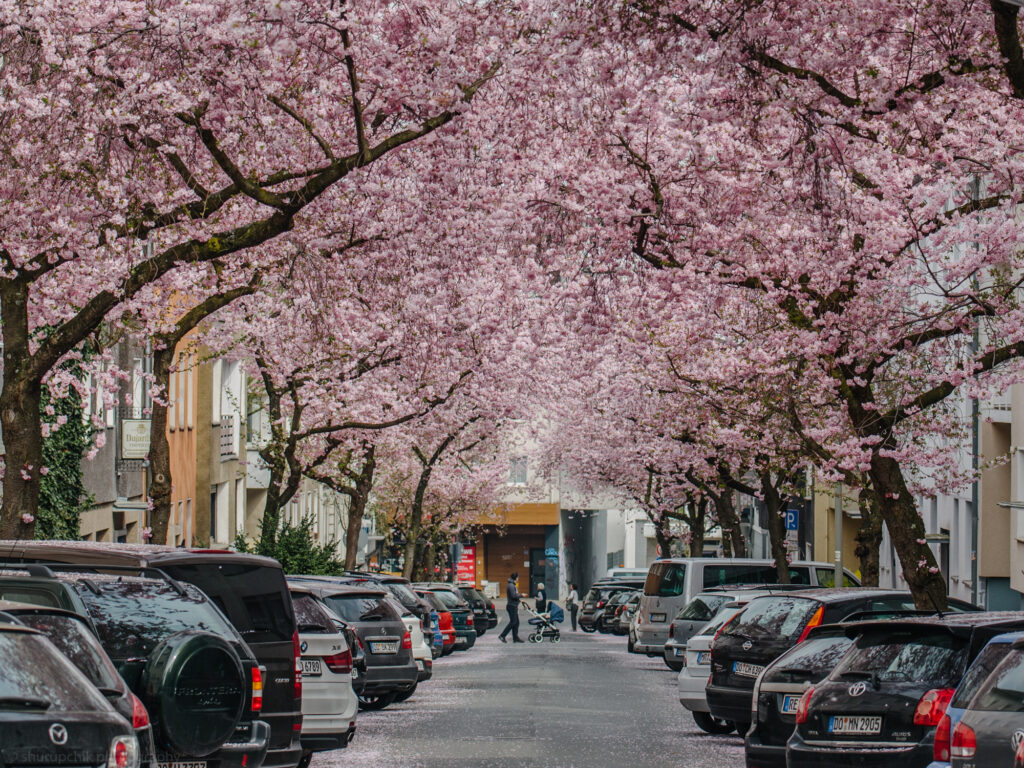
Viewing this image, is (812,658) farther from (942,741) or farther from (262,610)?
(262,610)

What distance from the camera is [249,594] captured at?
40.2ft

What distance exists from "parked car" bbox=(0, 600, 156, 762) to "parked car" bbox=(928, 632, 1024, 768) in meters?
4.29

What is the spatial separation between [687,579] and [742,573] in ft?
4.25

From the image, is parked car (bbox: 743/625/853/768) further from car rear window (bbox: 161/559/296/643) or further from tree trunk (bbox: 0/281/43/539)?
tree trunk (bbox: 0/281/43/539)

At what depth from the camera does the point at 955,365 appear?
20.4 metres

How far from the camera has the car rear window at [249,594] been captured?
39.3ft

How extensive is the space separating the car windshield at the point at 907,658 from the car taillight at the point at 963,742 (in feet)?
7.45

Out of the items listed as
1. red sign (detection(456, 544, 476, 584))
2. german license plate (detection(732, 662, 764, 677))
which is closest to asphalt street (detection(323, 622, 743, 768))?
german license plate (detection(732, 662, 764, 677))

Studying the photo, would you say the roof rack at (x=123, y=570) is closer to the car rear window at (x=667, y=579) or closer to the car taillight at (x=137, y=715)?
the car taillight at (x=137, y=715)

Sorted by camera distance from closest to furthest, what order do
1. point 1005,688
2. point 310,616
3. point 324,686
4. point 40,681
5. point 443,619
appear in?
point 40,681
point 1005,688
point 324,686
point 310,616
point 443,619

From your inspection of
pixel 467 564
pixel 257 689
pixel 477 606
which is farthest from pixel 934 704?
pixel 467 564

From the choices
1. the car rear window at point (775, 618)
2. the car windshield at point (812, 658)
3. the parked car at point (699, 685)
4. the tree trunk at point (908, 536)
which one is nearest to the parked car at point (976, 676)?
the car windshield at point (812, 658)

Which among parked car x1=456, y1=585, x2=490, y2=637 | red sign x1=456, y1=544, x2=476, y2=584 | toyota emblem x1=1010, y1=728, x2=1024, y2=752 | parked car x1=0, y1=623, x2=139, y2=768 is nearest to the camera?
parked car x1=0, y1=623, x2=139, y2=768

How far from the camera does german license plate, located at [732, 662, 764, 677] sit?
1658cm
